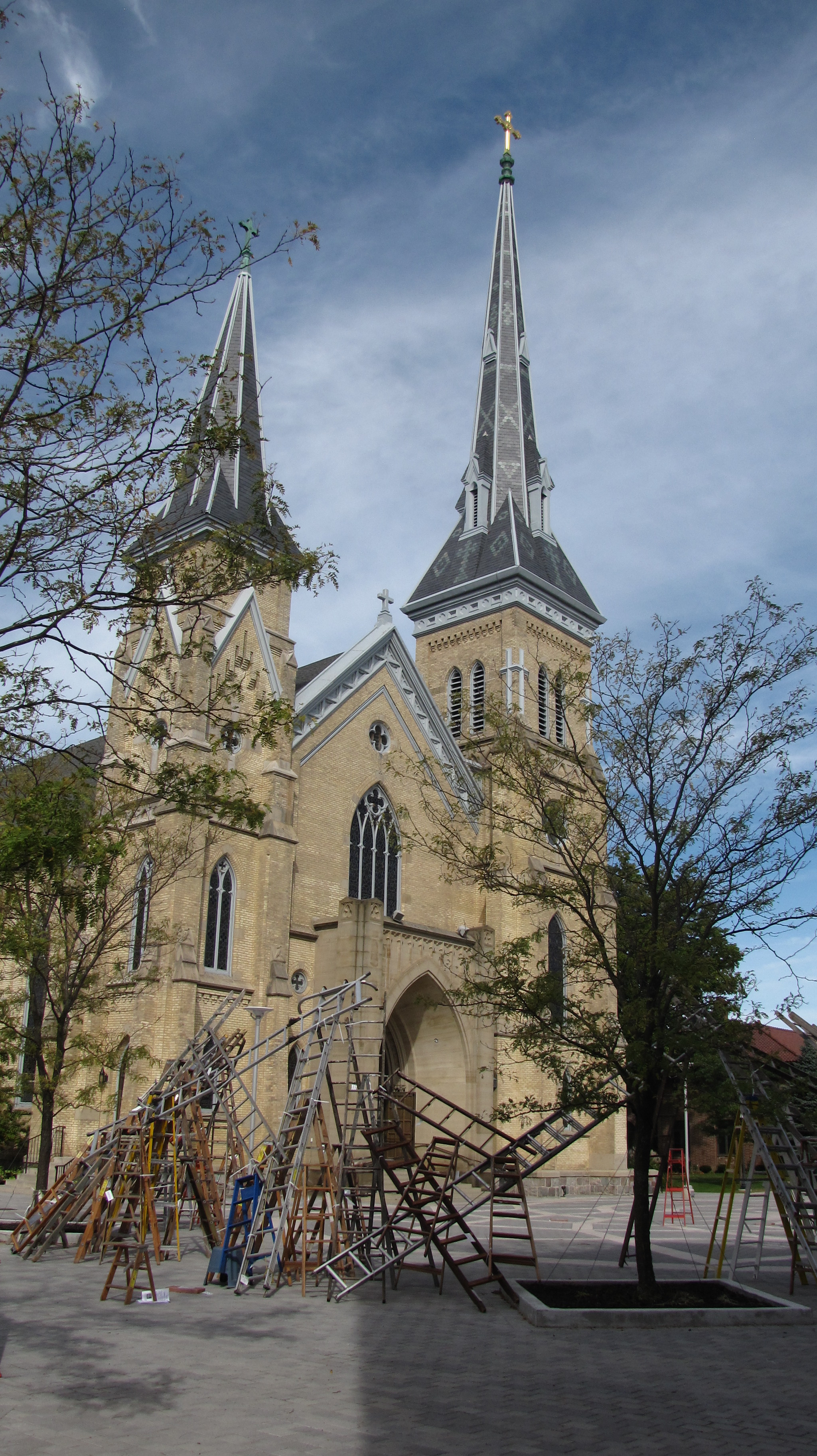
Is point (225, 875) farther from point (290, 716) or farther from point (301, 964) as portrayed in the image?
point (290, 716)

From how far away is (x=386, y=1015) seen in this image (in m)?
27.8

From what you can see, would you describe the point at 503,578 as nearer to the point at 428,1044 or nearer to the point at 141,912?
the point at 428,1044

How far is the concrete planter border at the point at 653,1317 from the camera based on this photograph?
10539 millimetres

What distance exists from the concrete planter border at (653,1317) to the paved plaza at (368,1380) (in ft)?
0.50

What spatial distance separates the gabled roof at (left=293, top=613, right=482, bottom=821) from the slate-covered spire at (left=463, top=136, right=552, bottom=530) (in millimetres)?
12466

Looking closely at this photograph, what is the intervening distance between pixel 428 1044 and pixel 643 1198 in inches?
732

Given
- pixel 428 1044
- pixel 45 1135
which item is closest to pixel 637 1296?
pixel 45 1135

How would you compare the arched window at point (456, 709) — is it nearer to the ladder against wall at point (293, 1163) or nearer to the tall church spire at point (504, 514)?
the tall church spire at point (504, 514)

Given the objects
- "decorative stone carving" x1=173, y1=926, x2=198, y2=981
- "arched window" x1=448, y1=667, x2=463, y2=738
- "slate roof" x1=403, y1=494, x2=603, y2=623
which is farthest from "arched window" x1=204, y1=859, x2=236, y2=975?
"slate roof" x1=403, y1=494, x2=603, y2=623

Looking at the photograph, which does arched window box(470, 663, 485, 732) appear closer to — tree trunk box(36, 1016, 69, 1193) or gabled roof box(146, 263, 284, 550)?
gabled roof box(146, 263, 284, 550)

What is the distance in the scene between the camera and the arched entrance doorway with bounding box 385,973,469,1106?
29.6 metres

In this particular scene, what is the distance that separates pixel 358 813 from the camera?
100 feet

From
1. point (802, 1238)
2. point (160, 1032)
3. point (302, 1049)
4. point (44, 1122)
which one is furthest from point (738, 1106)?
point (160, 1032)

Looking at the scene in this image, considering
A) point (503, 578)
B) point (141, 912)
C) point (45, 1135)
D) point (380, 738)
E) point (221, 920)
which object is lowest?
point (45, 1135)
